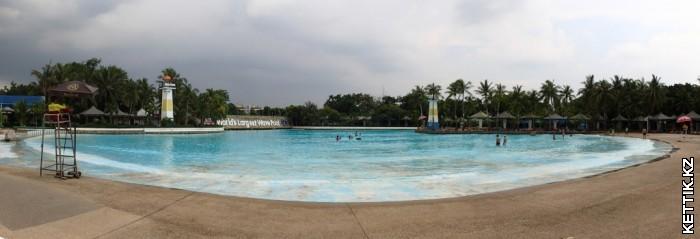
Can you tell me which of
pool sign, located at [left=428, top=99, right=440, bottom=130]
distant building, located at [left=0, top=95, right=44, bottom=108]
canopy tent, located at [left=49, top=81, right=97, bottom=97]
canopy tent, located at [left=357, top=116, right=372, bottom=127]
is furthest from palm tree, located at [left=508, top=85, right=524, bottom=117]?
distant building, located at [left=0, top=95, right=44, bottom=108]

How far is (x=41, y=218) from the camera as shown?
550 centimetres

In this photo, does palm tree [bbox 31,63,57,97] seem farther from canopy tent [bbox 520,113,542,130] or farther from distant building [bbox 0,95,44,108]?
canopy tent [bbox 520,113,542,130]

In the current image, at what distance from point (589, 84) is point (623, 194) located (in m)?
65.1

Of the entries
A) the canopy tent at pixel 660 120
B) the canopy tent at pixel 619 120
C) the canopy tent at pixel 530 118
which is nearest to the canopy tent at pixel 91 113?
the canopy tent at pixel 530 118

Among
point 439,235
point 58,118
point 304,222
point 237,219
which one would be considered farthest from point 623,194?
point 58,118

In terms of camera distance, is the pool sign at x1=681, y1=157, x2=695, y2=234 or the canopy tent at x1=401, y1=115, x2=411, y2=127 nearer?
the pool sign at x1=681, y1=157, x2=695, y2=234

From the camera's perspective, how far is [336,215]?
19.5 feet

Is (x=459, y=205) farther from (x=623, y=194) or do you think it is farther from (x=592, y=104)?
(x=592, y=104)

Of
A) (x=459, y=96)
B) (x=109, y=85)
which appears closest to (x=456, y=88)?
(x=459, y=96)

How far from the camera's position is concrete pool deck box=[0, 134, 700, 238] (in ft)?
16.3

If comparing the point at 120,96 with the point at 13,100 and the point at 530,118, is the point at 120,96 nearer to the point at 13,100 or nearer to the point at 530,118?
the point at 13,100

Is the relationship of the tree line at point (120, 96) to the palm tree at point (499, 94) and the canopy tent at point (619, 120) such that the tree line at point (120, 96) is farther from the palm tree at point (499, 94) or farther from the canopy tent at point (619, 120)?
the canopy tent at point (619, 120)

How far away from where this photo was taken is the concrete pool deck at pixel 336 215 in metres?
4.97

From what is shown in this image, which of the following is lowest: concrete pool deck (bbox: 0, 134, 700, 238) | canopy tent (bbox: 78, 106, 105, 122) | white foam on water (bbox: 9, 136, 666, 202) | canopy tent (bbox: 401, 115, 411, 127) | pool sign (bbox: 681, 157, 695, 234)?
white foam on water (bbox: 9, 136, 666, 202)
